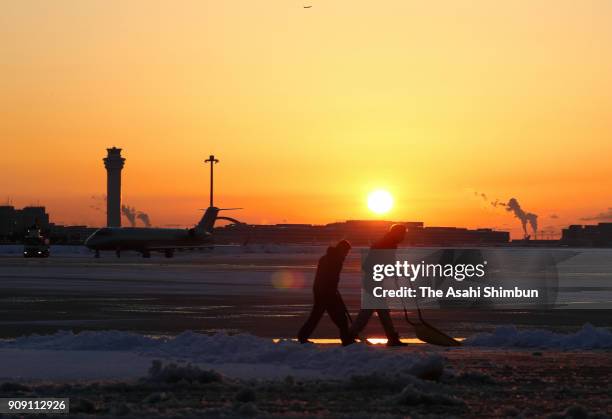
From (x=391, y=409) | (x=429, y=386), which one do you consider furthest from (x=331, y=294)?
Answer: (x=391, y=409)

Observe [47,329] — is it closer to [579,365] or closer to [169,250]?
[579,365]

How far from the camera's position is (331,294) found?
775 inches

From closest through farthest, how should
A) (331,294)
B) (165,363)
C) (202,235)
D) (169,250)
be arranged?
1. (165,363)
2. (331,294)
3. (169,250)
4. (202,235)

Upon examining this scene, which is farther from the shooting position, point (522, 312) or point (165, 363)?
point (522, 312)

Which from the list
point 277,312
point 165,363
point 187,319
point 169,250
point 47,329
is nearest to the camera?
point 165,363

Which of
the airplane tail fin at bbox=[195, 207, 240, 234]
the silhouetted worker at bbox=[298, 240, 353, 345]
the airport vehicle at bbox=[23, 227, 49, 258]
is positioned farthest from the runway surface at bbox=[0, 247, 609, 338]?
the airplane tail fin at bbox=[195, 207, 240, 234]

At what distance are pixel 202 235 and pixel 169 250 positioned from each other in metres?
9.74

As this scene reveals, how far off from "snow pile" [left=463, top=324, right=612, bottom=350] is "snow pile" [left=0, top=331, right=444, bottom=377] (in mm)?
3196

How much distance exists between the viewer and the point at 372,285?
21.2 metres

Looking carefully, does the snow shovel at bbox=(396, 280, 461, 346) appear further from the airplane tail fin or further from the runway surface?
the airplane tail fin

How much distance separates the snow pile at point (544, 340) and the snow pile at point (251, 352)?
3.20m

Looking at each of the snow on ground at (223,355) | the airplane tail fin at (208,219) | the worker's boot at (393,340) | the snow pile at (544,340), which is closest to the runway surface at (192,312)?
the snow pile at (544,340)

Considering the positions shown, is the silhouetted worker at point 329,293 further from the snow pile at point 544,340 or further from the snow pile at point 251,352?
the snow pile at point 544,340

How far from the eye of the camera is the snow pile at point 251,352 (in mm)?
15906
